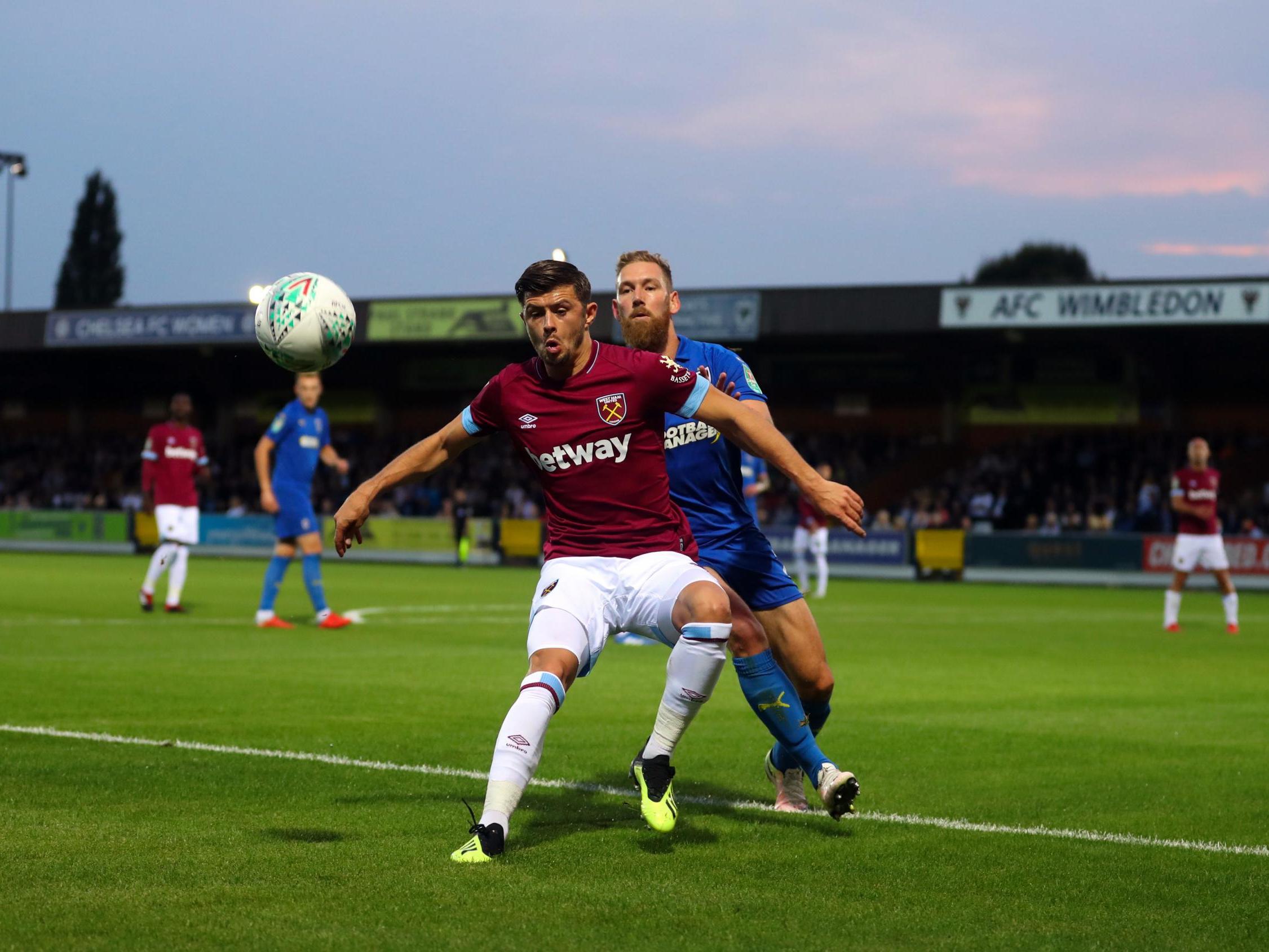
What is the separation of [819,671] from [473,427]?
189 cm

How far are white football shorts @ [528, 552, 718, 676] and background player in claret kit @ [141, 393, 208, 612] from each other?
13.0m

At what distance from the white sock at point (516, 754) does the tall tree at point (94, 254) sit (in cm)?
10099

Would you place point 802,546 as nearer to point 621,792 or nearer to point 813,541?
point 813,541

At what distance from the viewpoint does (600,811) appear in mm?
6375

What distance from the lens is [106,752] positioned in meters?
7.64

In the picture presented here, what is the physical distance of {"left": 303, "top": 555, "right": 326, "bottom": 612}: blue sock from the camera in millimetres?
16375

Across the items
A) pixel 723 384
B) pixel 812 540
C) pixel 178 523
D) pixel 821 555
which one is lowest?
pixel 821 555

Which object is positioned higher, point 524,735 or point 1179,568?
point 1179,568

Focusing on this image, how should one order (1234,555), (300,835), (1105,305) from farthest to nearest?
(1105,305)
(1234,555)
(300,835)

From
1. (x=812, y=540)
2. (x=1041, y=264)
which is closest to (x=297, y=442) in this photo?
(x=812, y=540)

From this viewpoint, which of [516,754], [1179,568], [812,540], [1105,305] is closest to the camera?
[516,754]

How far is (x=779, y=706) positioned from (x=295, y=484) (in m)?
10.8

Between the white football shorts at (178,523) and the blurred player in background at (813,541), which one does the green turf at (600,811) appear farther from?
the blurred player in background at (813,541)

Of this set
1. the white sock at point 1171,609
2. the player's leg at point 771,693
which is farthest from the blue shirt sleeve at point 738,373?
the white sock at point 1171,609
